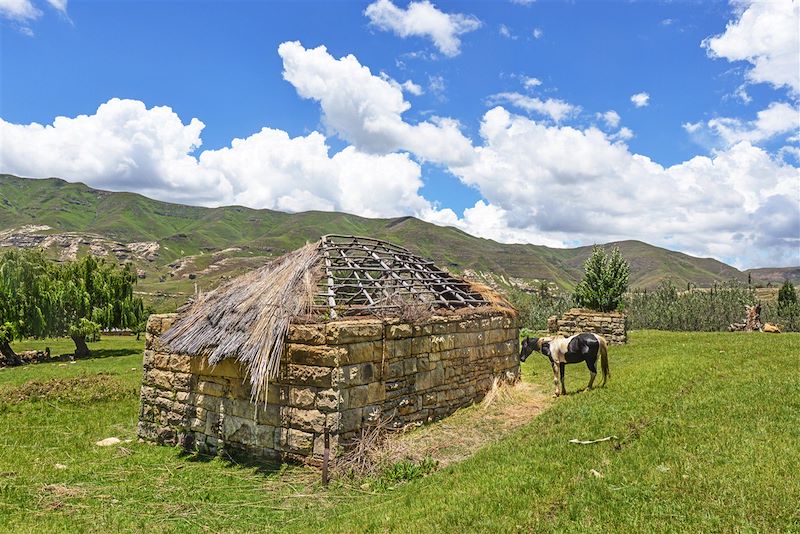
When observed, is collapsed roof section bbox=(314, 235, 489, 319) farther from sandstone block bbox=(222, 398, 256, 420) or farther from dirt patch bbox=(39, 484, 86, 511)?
dirt patch bbox=(39, 484, 86, 511)

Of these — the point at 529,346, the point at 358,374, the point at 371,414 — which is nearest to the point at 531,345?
the point at 529,346

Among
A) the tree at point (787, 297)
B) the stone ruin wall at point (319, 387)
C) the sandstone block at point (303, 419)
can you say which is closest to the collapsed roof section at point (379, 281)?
the stone ruin wall at point (319, 387)

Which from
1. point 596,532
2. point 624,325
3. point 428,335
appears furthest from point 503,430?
point 624,325

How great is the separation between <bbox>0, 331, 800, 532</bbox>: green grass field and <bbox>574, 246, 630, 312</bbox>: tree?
1699cm

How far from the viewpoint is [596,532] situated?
14.5ft

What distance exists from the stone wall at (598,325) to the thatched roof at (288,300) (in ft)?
35.4

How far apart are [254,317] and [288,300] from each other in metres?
0.71

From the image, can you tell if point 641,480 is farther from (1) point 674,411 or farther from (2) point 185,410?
(2) point 185,410

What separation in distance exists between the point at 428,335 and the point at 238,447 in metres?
4.20

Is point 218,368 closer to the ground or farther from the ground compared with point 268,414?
farther from the ground

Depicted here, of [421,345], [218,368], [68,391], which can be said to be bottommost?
[68,391]

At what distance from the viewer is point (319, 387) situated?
7.78m

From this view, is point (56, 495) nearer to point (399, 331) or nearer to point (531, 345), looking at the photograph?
point (399, 331)

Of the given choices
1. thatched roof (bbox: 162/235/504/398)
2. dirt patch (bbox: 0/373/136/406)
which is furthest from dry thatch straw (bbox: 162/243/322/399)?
dirt patch (bbox: 0/373/136/406)
